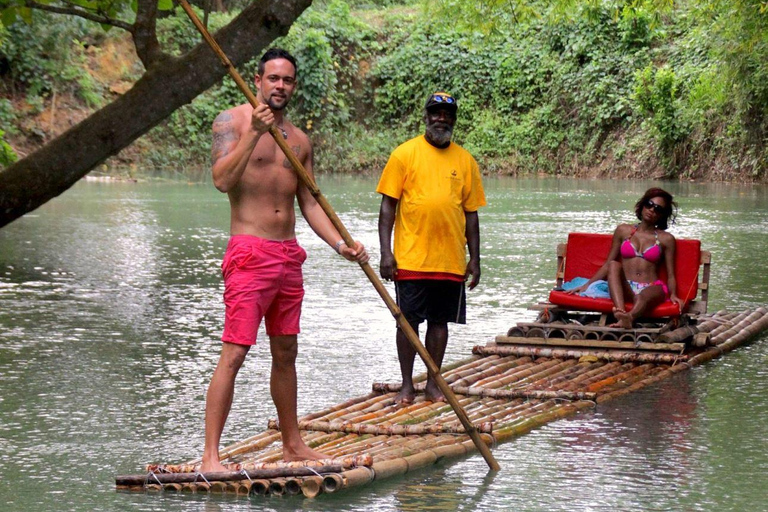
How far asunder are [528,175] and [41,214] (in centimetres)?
1500

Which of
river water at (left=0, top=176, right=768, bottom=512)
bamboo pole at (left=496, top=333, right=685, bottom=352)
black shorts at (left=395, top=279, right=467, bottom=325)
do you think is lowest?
river water at (left=0, top=176, right=768, bottom=512)

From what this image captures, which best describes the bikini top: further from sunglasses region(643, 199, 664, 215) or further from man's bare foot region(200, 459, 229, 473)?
man's bare foot region(200, 459, 229, 473)

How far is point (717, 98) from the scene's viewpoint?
23.5 metres

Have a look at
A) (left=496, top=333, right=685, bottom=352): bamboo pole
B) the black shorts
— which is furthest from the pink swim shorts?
(left=496, top=333, right=685, bottom=352): bamboo pole

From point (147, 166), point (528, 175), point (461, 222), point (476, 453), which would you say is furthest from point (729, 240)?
point (147, 166)

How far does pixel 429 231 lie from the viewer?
7.10m

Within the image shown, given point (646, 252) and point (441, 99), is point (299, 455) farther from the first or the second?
point (646, 252)

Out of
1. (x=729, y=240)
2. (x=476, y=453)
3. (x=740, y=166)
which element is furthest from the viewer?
(x=740, y=166)

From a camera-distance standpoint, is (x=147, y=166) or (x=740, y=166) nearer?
(x=740, y=166)

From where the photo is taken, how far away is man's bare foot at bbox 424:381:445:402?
7020 mm

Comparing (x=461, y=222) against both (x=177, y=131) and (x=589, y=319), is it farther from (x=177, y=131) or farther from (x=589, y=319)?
(x=177, y=131)

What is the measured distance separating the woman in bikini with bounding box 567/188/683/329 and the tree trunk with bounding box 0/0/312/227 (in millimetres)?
3759

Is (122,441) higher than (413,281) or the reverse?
the reverse

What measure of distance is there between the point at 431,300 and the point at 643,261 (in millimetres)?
2316
